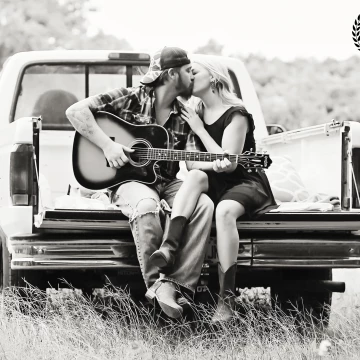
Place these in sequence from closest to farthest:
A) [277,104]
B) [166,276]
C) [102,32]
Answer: [166,276]
[277,104]
[102,32]

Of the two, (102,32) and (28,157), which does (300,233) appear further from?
(102,32)

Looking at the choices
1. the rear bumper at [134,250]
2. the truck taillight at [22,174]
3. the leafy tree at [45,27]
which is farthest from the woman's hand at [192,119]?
the leafy tree at [45,27]

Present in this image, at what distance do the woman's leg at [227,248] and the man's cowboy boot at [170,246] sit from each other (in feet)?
0.61

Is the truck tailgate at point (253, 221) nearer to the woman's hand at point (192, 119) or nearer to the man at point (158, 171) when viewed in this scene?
the man at point (158, 171)

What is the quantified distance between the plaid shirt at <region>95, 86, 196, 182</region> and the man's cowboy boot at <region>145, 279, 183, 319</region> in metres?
0.69

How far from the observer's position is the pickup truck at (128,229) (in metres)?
4.45

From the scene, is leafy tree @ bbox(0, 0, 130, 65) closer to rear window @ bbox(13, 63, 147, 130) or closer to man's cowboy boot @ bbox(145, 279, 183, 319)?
rear window @ bbox(13, 63, 147, 130)

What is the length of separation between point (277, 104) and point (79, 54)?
2056cm

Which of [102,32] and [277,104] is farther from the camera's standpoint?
[102,32]

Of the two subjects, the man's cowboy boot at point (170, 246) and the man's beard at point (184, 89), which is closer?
the man's cowboy boot at point (170, 246)

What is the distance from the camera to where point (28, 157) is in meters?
4.45

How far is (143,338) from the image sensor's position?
4469mm

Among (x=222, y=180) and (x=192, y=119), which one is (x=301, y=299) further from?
(x=192, y=119)

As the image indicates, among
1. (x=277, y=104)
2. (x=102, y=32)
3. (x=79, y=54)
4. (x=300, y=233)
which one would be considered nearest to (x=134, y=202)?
(x=300, y=233)
